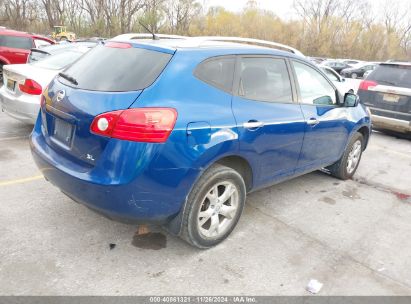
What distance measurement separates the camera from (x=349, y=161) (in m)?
5.46

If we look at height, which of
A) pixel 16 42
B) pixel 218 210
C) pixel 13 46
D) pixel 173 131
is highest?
pixel 173 131

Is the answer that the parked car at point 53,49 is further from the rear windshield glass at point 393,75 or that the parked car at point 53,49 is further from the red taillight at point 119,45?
the rear windshield glass at point 393,75

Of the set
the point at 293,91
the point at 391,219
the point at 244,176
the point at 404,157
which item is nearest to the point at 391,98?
the point at 404,157

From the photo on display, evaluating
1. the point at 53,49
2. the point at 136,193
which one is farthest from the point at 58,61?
the point at 136,193

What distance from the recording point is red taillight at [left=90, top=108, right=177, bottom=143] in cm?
265

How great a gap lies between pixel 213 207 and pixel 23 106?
4.08 m

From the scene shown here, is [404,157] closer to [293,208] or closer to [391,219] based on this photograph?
[391,219]

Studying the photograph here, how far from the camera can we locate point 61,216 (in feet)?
12.1

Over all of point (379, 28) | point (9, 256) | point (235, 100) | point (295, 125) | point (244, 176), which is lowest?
point (9, 256)

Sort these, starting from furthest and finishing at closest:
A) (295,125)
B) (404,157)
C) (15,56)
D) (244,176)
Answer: (15,56) → (404,157) → (295,125) → (244,176)

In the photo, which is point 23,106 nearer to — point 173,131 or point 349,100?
point 173,131

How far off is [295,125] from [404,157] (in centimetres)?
438

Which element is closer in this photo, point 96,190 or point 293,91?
point 96,190

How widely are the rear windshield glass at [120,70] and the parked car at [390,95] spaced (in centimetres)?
666
